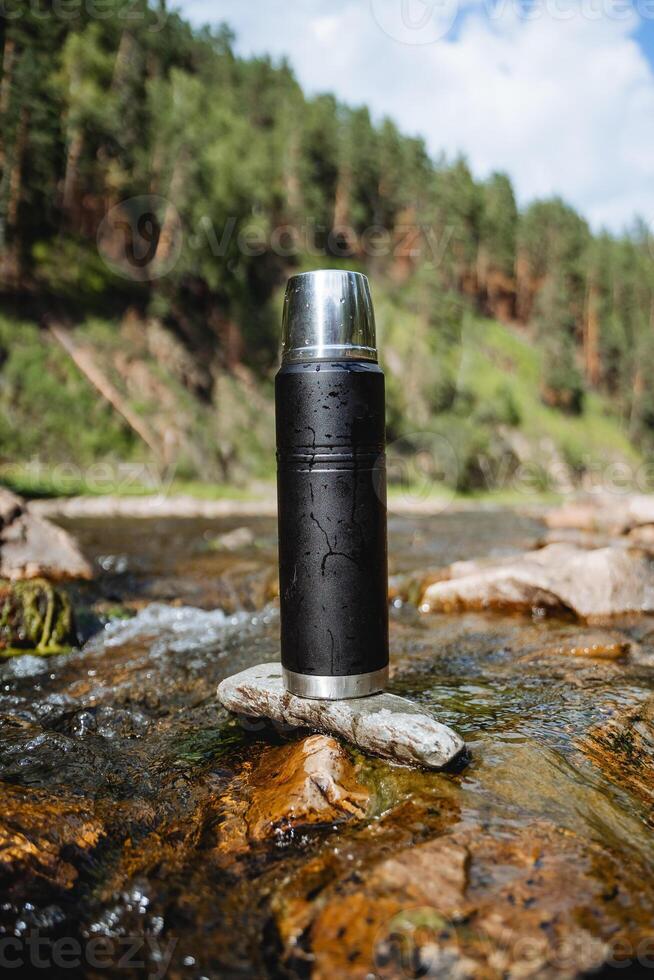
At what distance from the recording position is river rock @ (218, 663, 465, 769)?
338 cm

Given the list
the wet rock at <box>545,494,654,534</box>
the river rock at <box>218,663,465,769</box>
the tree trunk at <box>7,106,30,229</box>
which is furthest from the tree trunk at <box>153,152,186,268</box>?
the river rock at <box>218,663,465,769</box>

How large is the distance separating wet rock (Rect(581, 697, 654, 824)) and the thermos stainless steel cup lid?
2477mm

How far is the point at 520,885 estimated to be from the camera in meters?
2.57

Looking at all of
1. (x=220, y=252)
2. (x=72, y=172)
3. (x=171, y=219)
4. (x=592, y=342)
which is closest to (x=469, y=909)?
(x=72, y=172)

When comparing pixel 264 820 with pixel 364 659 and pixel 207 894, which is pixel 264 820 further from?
pixel 364 659

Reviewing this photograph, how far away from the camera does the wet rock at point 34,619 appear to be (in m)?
6.75

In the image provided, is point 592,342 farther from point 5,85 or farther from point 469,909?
point 469,909

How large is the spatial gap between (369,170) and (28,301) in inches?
1628

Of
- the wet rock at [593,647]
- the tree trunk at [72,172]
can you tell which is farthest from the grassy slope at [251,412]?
the wet rock at [593,647]

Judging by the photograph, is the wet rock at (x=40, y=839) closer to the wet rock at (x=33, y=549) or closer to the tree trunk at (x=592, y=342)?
the wet rock at (x=33, y=549)

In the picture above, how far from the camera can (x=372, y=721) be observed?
11.5ft

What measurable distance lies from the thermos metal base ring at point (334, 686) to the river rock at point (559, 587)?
4.62m

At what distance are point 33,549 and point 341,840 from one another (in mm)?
8327

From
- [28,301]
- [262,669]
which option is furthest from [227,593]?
[28,301]
